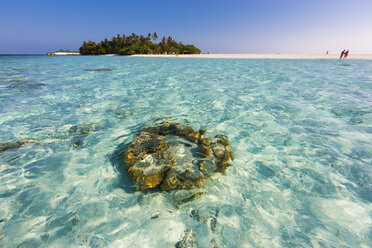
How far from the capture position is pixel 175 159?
3.23 meters

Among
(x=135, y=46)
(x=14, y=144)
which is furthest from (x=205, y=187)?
(x=135, y=46)

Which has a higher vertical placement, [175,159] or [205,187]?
[175,159]

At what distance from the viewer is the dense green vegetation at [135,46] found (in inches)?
2662

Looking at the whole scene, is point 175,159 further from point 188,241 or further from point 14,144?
point 14,144

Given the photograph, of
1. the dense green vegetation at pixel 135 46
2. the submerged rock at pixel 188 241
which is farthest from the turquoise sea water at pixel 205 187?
the dense green vegetation at pixel 135 46

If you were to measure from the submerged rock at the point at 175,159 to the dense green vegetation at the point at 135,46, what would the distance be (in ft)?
223

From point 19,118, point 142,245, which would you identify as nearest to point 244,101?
point 142,245

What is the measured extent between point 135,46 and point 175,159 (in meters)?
76.7

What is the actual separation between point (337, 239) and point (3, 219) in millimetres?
4423

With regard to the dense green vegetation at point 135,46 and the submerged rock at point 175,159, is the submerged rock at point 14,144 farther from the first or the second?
the dense green vegetation at point 135,46

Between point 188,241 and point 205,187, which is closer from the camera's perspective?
point 188,241

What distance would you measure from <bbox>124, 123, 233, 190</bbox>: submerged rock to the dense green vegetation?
68.0 meters

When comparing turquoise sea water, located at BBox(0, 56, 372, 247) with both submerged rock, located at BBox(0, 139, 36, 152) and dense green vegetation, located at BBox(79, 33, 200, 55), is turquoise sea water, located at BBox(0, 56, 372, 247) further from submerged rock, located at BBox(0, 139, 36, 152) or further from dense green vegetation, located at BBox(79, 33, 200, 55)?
dense green vegetation, located at BBox(79, 33, 200, 55)

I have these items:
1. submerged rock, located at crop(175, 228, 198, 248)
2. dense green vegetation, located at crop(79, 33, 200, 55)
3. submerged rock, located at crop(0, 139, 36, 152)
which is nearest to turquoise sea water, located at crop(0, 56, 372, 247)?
submerged rock, located at crop(175, 228, 198, 248)
